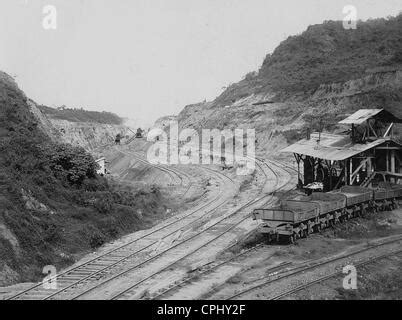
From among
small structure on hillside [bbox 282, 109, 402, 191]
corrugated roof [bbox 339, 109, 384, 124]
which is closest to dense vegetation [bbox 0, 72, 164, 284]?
small structure on hillside [bbox 282, 109, 402, 191]

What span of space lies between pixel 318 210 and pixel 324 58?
234 ft

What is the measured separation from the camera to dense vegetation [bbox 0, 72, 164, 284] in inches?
782

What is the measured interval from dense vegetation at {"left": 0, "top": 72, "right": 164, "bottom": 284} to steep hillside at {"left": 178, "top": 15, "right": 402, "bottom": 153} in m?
34.5

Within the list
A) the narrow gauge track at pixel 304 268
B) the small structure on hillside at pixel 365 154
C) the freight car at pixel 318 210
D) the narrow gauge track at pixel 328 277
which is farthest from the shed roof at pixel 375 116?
the narrow gauge track at pixel 328 277

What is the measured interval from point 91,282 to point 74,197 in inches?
402

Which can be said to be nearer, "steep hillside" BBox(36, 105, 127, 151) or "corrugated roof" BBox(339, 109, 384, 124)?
"corrugated roof" BBox(339, 109, 384, 124)

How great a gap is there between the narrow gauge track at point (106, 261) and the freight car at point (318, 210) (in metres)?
5.86

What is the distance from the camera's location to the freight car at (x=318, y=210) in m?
21.0

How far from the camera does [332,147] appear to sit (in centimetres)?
3177

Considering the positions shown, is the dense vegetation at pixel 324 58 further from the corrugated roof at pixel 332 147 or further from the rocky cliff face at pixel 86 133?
the rocky cliff face at pixel 86 133

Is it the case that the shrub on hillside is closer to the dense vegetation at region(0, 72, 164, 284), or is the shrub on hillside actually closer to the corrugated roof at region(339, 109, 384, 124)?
the dense vegetation at region(0, 72, 164, 284)
